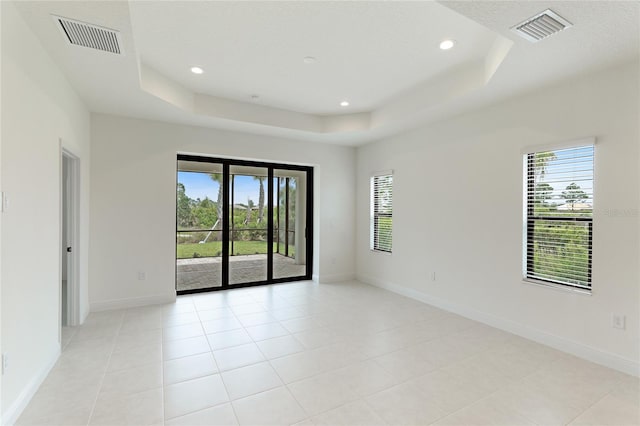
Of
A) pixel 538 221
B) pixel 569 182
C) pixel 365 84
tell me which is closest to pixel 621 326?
pixel 538 221

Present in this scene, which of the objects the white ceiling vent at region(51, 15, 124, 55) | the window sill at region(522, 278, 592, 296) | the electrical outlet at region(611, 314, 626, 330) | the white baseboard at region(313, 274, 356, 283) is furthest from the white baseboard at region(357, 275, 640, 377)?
the white ceiling vent at region(51, 15, 124, 55)

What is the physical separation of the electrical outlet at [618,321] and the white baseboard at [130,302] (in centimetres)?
522

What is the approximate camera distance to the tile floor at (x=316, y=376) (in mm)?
2193

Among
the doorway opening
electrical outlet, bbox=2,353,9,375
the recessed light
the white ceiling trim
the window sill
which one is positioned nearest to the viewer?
electrical outlet, bbox=2,353,9,375

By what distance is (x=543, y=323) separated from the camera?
338cm

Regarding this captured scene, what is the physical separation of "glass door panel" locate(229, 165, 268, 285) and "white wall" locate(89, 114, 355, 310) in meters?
0.49

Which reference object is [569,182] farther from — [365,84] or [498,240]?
[365,84]

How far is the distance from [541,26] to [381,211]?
12.5 feet

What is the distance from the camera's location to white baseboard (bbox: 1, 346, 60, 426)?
2.02 meters

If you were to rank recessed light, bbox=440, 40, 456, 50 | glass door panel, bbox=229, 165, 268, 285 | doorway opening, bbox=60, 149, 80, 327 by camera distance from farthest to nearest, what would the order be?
glass door panel, bbox=229, 165, 268, 285 < doorway opening, bbox=60, 149, 80, 327 < recessed light, bbox=440, 40, 456, 50

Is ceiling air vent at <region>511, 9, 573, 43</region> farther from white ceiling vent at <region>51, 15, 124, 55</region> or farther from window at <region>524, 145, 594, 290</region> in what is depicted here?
white ceiling vent at <region>51, 15, 124, 55</region>

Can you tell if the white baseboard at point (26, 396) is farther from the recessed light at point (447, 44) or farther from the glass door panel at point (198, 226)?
the recessed light at point (447, 44)

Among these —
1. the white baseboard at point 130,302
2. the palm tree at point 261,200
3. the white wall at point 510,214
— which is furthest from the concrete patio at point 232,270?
the white wall at point 510,214

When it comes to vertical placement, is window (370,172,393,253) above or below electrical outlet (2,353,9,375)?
above
